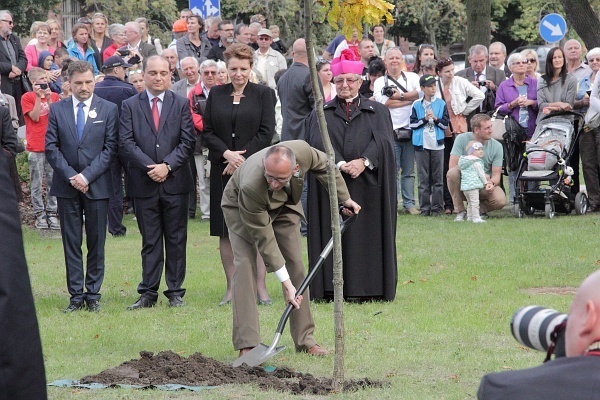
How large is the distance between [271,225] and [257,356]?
1.04 m

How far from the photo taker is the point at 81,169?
34.0 feet

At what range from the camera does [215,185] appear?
10703 mm

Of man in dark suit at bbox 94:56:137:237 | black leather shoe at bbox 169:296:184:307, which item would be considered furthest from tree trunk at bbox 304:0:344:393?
man in dark suit at bbox 94:56:137:237

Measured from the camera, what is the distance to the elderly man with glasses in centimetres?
1035

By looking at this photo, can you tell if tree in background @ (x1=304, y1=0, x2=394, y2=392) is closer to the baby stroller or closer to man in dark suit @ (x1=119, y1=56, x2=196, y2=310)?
man in dark suit @ (x1=119, y1=56, x2=196, y2=310)

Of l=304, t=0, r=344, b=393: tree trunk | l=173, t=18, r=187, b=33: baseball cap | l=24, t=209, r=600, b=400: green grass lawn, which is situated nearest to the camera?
l=304, t=0, r=344, b=393: tree trunk

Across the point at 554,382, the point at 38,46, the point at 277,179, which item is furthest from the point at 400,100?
the point at 554,382

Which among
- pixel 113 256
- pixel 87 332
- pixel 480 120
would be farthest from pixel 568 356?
pixel 480 120

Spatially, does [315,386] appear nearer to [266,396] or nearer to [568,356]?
[266,396]

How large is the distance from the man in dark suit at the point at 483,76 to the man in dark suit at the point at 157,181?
7.22 metres

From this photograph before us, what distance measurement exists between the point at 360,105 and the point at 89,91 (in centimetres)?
282

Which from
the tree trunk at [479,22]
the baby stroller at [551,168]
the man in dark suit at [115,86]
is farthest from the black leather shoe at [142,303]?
the tree trunk at [479,22]

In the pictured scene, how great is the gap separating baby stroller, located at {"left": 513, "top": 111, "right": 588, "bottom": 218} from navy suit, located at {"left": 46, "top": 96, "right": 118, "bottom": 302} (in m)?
7.25

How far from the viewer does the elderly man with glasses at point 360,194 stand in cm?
1035
